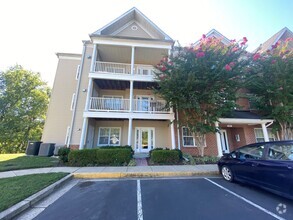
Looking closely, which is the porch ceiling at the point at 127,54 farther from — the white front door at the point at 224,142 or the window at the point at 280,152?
the window at the point at 280,152

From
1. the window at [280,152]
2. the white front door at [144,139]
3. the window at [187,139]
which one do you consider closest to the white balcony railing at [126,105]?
the white front door at [144,139]

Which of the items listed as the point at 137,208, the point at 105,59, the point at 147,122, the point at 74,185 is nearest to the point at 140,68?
the point at 105,59

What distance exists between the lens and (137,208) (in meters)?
3.39

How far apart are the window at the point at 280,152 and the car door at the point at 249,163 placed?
277 millimetres

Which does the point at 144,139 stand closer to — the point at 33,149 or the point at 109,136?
the point at 109,136

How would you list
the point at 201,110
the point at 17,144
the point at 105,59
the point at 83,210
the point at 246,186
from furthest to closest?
the point at 17,144 < the point at 105,59 < the point at 201,110 < the point at 246,186 < the point at 83,210

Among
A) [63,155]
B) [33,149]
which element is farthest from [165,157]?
[33,149]

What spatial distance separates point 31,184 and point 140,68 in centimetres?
1196

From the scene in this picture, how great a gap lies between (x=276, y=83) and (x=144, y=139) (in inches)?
440

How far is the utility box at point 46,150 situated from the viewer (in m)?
10.5

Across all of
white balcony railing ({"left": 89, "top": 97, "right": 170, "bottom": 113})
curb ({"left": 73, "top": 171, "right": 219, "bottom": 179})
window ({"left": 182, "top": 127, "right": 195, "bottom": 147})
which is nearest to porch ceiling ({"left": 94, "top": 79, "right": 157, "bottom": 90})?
white balcony railing ({"left": 89, "top": 97, "right": 170, "bottom": 113})

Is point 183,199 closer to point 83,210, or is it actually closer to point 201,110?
point 83,210

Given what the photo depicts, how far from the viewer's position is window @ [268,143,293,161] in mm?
3793

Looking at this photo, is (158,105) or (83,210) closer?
(83,210)
